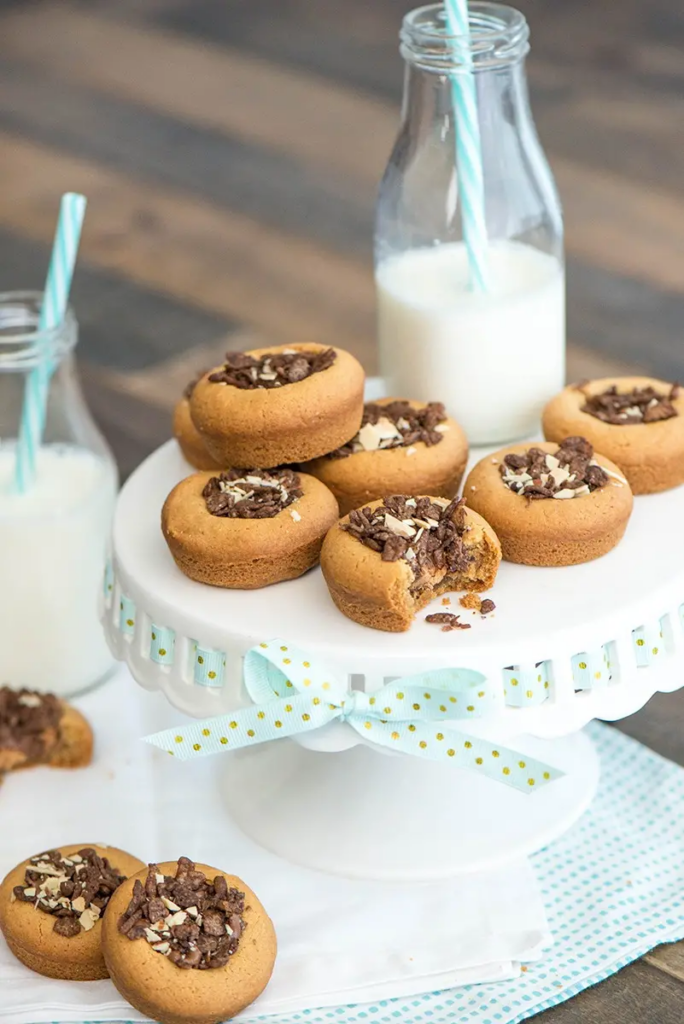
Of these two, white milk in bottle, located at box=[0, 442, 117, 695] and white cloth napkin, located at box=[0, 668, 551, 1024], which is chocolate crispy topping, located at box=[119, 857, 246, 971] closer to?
white cloth napkin, located at box=[0, 668, 551, 1024]

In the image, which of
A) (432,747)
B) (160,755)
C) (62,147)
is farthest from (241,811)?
(62,147)

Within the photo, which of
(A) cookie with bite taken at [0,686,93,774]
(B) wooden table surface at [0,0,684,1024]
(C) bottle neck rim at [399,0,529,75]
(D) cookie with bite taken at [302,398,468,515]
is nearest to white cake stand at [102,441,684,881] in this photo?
(D) cookie with bite taken at [302,398,468,515]

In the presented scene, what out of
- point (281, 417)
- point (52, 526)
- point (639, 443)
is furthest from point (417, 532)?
point (52, 526)

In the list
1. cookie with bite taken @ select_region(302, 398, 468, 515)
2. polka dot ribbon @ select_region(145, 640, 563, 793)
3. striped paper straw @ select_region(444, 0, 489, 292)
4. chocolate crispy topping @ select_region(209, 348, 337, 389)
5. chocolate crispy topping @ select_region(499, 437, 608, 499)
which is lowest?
polka dot ribbon @ select_region(145, 640, 563, 793)

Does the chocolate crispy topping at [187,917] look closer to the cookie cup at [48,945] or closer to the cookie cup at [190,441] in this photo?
the cookie cup at [48,945]

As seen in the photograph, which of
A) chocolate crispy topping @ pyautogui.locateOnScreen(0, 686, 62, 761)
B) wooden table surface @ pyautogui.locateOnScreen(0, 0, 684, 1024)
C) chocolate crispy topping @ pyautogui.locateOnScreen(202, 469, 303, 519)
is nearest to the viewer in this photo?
chocolate crispy topping @ pyautogui.locateOnScreen(202, 469, 303, 519)

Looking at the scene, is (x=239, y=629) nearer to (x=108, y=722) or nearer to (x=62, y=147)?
(x=108, y=722)
